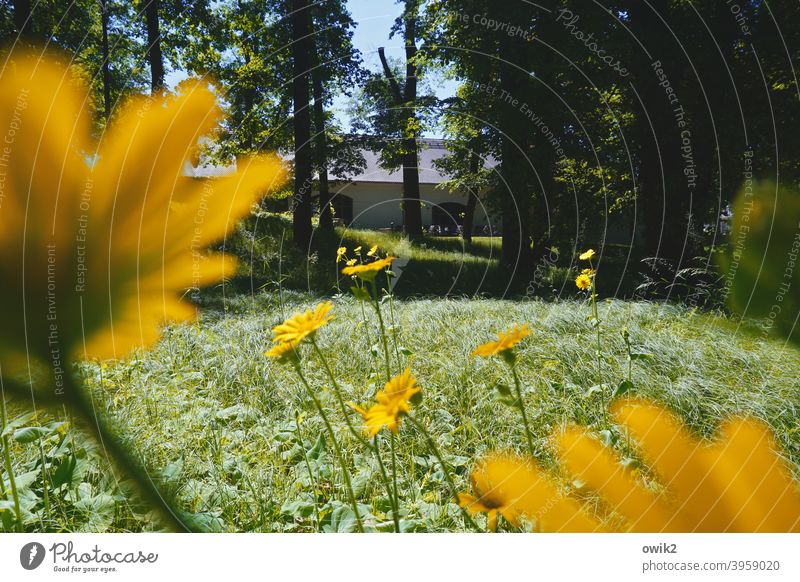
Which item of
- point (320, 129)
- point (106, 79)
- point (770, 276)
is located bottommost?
point (770, 276)

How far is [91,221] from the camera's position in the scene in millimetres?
327

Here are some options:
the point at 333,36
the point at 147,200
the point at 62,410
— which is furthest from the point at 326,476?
the point at 333,36

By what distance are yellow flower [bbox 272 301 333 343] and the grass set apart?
0.21m

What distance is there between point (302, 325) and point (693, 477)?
0.46m

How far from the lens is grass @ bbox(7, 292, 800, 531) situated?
44.2 inches

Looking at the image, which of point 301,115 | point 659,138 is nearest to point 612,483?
point 659,138

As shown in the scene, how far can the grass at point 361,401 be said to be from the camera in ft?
3.68

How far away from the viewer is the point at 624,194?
5480 millimetres

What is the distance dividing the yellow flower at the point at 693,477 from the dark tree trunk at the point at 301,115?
1.74 metres

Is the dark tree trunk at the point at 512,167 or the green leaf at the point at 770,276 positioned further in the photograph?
the dark tree trunk at the point at 512,167

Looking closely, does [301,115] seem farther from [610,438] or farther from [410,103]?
[610,438]

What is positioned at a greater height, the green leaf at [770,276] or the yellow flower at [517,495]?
the green leaf at [770,276]

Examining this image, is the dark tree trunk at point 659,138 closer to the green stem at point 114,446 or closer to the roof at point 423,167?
the roof at point 423,167

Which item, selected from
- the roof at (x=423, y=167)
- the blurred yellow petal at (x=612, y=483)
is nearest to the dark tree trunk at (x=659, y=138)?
the roof at (x=423, y=167)
